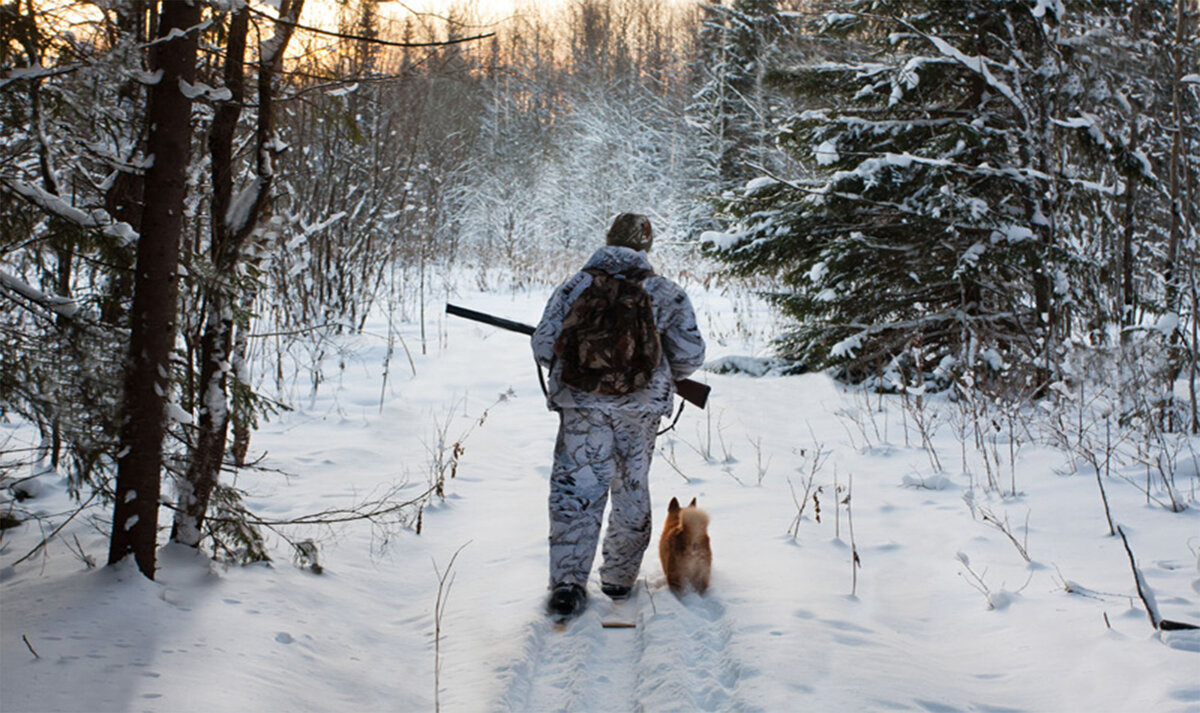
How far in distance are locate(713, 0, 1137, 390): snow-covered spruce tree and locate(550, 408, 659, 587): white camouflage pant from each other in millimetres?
4196

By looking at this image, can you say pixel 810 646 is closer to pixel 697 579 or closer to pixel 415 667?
pixel 697 579

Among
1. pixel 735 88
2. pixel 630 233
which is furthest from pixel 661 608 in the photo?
pixel 735 88

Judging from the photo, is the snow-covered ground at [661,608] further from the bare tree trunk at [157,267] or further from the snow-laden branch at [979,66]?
the snow-laden branch at [979,66]

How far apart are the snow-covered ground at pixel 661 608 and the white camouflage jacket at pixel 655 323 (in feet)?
2.93

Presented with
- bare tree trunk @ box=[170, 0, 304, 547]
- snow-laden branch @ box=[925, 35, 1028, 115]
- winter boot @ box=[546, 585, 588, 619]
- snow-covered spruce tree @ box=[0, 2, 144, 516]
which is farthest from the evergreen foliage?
snow-covered spruce tree @ box=[0, 2, 144, 516]

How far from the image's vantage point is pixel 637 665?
2941 mm

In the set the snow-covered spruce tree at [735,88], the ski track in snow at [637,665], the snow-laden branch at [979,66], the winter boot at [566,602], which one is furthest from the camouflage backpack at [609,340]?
the snow-covered spruce tree at [735,88]

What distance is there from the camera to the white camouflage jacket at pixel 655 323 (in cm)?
352

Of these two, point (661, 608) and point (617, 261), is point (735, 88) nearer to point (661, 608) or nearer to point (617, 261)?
point (617, 261)

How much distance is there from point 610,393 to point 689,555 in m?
0.83

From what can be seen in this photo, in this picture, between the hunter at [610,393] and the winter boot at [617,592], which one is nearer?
the hunter at [610,393]

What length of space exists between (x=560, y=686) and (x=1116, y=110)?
7832 mm

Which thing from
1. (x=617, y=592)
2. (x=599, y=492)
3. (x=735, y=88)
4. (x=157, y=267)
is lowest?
(x=617, y=592)

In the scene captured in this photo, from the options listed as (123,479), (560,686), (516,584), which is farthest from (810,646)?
(123,479)
